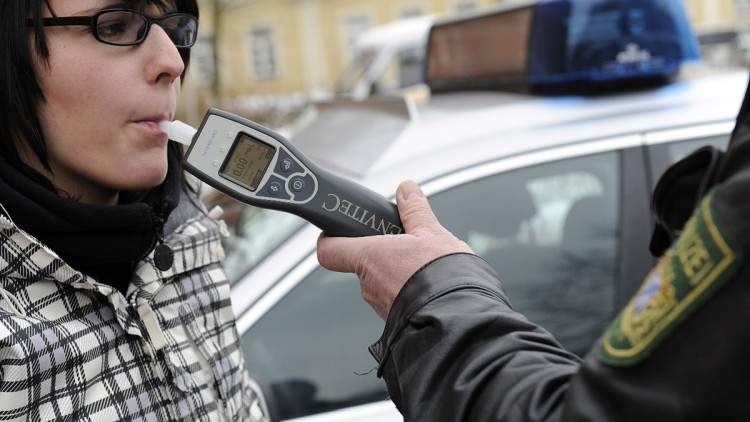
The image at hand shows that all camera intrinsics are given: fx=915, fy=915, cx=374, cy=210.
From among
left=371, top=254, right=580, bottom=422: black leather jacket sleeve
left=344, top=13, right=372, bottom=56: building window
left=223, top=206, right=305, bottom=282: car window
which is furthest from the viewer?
left=344, top=13, right=372, bottom=56: building window

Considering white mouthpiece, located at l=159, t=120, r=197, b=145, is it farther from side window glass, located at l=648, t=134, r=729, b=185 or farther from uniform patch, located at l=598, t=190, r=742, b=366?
side window glass, located at l=648, t=134, r=729, b=185

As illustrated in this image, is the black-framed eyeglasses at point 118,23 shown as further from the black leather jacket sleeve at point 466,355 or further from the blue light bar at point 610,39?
the blue light bar at point 610,39

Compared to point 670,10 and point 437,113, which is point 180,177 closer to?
point 437,113

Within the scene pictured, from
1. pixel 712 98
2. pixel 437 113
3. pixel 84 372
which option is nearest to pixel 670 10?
pixel 712 98

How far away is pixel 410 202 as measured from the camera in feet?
4.21

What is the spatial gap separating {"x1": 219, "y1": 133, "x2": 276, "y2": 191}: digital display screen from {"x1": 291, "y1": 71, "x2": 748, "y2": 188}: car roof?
93cm

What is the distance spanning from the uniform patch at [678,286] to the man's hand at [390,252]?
336mm

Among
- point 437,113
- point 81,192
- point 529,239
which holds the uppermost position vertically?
point 81,192

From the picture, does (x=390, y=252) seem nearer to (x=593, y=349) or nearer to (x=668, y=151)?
(x=593, y=349)

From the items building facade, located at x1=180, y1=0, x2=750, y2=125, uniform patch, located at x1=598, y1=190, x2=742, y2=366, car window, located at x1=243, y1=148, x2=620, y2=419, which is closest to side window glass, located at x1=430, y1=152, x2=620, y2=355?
car window, located at x1=243, y1=148, x2=620, y2=419

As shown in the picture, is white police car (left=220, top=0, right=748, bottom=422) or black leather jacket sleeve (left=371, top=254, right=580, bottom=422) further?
white police car (left=220, top=0, right=748, bottom=422)

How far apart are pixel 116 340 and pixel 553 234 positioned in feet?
4.29

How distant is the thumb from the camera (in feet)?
4.05

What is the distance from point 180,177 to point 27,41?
42 centimetres
